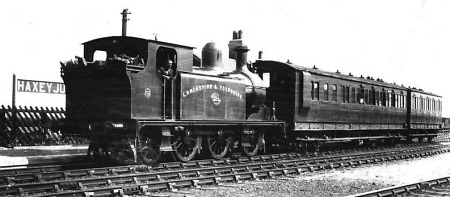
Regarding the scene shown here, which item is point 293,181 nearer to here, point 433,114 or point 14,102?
point 14,102

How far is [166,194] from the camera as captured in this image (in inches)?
350

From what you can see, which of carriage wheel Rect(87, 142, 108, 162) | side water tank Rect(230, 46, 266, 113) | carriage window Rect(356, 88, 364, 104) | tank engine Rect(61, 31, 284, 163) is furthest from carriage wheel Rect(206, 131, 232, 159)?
carriage window Rect(356, 88, 364, 104)

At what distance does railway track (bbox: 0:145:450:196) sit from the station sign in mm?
9963

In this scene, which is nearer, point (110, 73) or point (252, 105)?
point (110, 73)

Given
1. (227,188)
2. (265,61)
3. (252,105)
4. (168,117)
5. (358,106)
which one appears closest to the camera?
(227,188)

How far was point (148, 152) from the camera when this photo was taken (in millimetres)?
12109

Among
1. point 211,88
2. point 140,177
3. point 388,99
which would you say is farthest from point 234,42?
point 140,177

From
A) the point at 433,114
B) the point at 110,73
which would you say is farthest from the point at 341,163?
the point at 433,114

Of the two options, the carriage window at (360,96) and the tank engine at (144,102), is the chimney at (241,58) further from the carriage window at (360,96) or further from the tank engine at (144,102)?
the carriage window at (360,96)

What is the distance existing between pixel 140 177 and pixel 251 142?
19.7 ft

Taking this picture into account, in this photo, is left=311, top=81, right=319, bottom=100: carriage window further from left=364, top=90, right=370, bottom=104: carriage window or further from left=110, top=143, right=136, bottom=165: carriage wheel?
left=110, top=143, right=136, bottom=165: carriage wheel

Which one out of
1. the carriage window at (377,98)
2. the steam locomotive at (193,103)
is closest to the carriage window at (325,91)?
the steam locomotive at (193,103)

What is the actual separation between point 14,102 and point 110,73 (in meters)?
9.53

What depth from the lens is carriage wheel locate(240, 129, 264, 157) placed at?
14781mm
